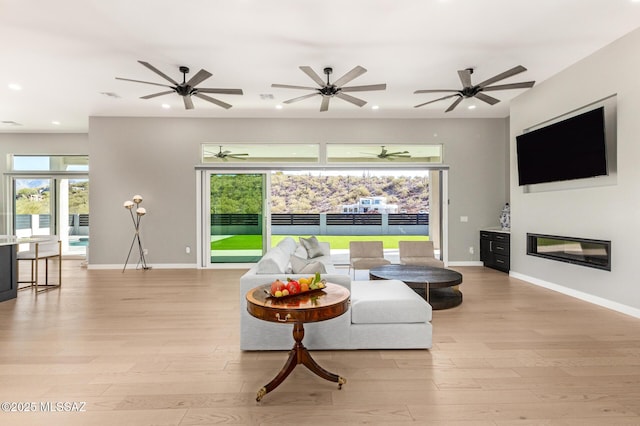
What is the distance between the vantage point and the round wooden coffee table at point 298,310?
204cm

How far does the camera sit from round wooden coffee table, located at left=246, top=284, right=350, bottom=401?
2.04 meters

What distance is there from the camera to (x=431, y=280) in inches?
161

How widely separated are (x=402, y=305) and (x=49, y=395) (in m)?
2.72

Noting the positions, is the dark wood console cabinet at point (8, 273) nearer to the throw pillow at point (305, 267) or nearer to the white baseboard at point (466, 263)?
the throw pillow at point (305, 267)

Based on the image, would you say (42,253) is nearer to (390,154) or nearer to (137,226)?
(137,226)

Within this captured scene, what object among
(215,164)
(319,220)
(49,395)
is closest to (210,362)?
(49,395)

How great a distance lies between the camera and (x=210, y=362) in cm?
270

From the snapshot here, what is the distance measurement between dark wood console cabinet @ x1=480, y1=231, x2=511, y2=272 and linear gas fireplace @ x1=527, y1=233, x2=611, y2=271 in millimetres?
632

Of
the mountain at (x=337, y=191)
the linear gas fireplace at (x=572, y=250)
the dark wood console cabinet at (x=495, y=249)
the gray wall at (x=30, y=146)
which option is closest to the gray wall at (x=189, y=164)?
the dark wood console cabinet at (x=495, y=249)

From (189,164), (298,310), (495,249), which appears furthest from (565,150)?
(189,164)

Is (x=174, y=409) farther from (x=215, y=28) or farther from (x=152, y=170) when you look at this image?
(x=152, y=170)

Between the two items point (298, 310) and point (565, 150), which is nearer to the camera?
point (298, 310)

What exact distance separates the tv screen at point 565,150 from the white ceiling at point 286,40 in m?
0.91

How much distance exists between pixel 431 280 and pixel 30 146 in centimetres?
1011
